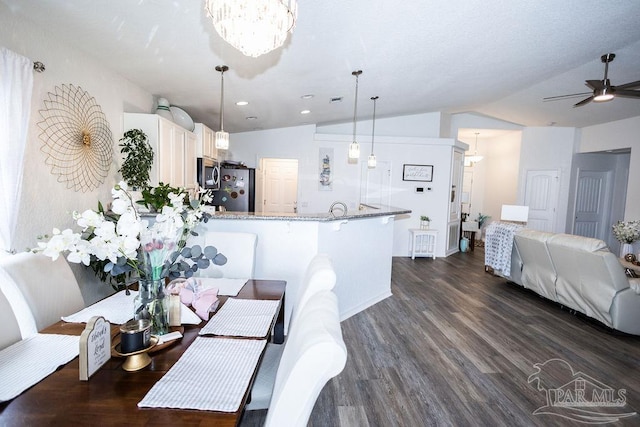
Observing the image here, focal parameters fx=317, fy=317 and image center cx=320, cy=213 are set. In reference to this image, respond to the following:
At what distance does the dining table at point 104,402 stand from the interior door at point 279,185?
6.02 meters

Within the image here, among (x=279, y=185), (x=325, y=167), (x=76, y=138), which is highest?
(x=325, y=167)

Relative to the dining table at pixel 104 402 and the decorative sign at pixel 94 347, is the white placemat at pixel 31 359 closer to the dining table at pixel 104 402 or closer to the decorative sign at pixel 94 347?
the dining table at pixel 104 402

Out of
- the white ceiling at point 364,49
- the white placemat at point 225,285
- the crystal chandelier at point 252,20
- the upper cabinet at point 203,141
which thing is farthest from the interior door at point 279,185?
the crystal chandelier at point 252,20

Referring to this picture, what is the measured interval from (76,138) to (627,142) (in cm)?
818

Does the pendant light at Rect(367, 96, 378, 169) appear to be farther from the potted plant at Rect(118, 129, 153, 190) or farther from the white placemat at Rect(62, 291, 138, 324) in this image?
the white placemat at Rect(62, 291, 138, 324)

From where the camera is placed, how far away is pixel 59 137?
97.6 inches

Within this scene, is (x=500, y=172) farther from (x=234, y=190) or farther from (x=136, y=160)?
(x=136, y=160)

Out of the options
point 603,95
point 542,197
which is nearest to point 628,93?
point 603,95

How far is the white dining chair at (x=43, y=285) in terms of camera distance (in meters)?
1.50

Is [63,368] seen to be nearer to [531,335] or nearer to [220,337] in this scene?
[220,337]

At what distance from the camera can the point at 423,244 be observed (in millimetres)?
6531

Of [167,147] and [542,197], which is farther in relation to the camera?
[542,197]

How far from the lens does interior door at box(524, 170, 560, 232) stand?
667 cm

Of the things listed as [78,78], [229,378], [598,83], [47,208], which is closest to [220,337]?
[229,378]
